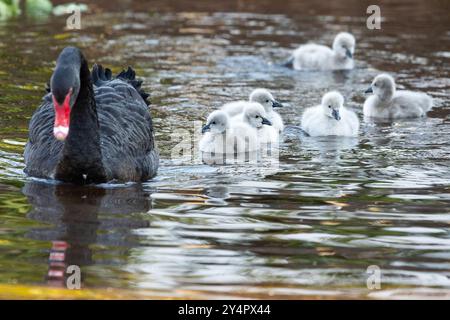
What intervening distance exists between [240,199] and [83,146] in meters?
1.19

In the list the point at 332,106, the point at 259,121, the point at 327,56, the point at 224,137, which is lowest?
the point at 224,137

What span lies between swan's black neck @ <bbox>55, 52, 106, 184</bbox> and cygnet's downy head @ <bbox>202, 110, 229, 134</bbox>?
5.89 feet

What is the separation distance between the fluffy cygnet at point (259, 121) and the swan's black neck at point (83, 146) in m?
2.21

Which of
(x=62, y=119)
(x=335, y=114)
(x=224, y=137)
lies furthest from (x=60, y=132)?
(x=335, y=114)

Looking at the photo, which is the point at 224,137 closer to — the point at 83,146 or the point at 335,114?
the point at 335,114

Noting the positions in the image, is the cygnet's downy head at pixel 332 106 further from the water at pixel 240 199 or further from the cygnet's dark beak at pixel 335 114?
the water at pixel 240 199

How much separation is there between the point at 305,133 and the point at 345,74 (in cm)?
309

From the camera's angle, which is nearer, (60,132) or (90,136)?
(60,132)

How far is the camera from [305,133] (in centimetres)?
1036

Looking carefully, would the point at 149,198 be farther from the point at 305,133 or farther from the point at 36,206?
the point at 305,133

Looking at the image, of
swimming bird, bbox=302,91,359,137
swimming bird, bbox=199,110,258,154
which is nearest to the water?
swimming bird, bbox=302,91,359,137

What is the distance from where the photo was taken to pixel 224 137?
9.50 meters

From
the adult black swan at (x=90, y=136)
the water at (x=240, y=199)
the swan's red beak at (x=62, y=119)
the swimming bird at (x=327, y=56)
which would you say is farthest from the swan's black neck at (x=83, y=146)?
the swimming bird at (x=327, y=56)
